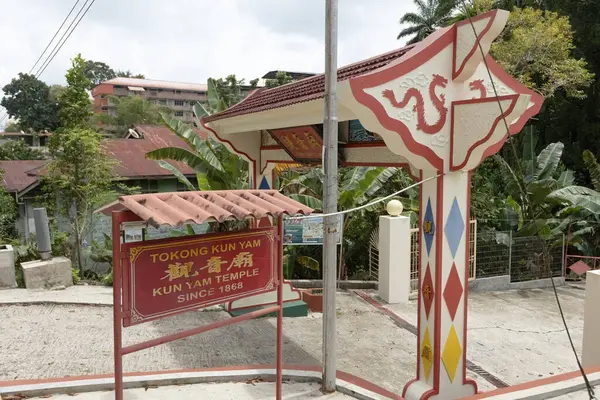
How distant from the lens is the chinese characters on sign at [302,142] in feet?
22.2

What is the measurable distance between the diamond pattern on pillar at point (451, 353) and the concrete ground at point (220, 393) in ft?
3.31

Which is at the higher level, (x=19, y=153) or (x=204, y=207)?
(x=19, y=153)

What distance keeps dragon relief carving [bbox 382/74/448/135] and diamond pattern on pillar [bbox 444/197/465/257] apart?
0.75 metres

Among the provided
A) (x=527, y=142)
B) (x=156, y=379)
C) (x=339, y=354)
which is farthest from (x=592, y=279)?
(x=527, y=142)

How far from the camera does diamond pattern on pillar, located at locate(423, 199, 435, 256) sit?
15.6ft

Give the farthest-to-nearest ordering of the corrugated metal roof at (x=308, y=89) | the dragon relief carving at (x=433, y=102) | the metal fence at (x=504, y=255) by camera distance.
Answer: the metal fence at (x=504, y=255) → the corrugated metal roof at (x=308, y=89) → the dragon relief carving at (x=433, y=102)

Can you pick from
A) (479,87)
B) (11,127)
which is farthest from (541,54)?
(11,127)

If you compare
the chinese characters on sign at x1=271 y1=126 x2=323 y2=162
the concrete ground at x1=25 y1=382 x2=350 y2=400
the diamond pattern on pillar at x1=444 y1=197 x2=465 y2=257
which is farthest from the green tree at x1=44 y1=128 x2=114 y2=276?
the diamond pattern on pillar at x1=444 y1=197 x2=465 y2=257

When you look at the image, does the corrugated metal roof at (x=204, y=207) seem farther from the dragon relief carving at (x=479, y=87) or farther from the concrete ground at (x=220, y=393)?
the dragon relief carving at (x=479, y=87)

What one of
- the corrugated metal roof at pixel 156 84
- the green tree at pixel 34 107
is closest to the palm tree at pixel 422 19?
the green tree at pixel 34 107

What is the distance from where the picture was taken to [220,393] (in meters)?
4.84

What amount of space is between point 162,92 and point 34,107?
2335cm

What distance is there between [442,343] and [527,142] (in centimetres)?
1014

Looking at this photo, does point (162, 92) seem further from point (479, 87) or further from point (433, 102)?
point (433, 102)
